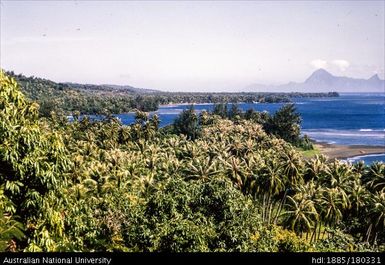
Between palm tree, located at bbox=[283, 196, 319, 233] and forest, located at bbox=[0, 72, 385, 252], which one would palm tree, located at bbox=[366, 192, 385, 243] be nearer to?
forest, located at bbox=[0, 72, 385, 252]

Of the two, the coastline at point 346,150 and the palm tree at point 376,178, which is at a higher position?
the palm tree at point 376,178

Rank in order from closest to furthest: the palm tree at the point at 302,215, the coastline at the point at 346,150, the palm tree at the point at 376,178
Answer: the palm tree at the point at 302,215 → the palm tree at the point at 376,178 → the coastline at the point at 346,150

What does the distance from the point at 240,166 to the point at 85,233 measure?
42387mm

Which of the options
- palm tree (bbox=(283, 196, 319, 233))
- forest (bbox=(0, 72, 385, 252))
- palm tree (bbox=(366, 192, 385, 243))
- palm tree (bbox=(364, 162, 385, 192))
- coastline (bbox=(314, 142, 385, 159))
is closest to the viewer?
forest (bbox=(0, 72, 385, 252))

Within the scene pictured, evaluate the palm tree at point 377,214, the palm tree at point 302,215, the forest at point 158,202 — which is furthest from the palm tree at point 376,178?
the palm tree at point 302,215

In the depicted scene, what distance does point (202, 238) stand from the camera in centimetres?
2000

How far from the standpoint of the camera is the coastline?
417ft

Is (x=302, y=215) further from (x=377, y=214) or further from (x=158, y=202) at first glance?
(x=158, y=202)

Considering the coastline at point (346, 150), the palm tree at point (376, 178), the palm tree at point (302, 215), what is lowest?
the coastline at point (346, 150)

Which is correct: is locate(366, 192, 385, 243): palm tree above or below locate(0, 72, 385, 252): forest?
below

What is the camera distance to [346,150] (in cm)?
13488

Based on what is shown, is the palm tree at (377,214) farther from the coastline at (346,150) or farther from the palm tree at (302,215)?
the coastline at (346,150)

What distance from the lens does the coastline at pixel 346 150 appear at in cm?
12706

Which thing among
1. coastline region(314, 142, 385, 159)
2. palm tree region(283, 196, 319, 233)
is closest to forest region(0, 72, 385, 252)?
palm tree region(283, 196, 319, 233)
